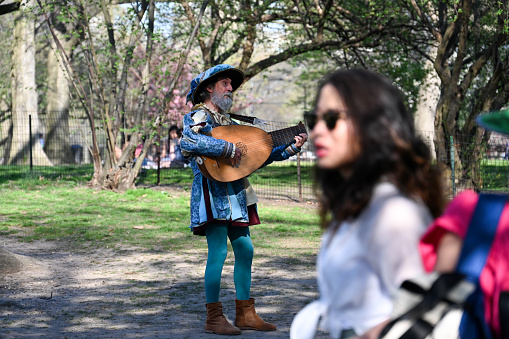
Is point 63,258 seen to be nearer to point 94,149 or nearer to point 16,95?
point 94,149

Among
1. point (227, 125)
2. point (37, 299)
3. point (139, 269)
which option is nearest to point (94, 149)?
point (139, 269)

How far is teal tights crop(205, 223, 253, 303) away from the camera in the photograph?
489 centimetres

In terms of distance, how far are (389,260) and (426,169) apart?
33 cm

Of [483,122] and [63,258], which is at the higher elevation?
[483,122]

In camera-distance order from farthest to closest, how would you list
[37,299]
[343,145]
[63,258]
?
[63,258]
[37,299]
[343,145]

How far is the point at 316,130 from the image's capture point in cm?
188

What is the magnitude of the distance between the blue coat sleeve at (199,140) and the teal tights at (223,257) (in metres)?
0.56

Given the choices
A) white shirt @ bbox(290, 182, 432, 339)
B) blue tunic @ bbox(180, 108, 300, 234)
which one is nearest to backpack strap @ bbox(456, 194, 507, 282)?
white shirt @ bbox(290, 182, 432, 339)

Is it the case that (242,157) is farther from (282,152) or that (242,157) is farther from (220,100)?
(220,100)

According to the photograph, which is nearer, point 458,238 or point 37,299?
point 458,238

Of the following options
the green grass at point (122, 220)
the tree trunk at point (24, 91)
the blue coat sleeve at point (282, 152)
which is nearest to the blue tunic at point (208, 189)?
the blue coat sleeve at point (282, 152)

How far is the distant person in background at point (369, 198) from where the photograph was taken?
1.67 meters

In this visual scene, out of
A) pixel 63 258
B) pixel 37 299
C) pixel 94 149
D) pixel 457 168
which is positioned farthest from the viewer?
pixel 94 149

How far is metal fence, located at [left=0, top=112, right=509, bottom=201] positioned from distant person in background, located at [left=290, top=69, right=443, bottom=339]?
127 inches
